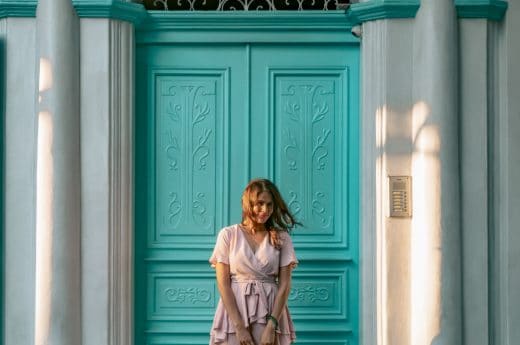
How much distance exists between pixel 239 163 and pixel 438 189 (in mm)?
1403

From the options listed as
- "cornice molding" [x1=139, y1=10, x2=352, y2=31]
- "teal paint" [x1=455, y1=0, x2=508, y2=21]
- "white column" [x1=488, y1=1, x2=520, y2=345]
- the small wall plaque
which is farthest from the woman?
"teal paint" [x1=455, y1=0, x2=508, y2=21]

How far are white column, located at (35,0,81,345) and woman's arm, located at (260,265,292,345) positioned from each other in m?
1.35

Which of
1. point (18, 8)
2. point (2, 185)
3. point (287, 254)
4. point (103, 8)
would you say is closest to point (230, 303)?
point (287, 254)

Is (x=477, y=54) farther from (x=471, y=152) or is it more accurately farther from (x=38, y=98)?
(x=38, y=98)

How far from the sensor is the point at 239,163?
8.77 m

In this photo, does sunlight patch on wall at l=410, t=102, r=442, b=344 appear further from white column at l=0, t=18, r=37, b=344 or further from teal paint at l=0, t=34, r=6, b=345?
teal paint at l=0, t=34, r=6, b=345

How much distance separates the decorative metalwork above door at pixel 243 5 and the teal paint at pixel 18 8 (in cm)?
85

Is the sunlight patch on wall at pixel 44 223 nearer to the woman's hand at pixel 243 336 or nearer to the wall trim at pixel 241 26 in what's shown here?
the wall trim at pixel 241 26

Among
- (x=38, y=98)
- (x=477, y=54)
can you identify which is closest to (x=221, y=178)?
(x=38, y=98)

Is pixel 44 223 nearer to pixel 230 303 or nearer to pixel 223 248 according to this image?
pixel 223 248

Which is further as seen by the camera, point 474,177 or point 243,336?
point 474,177

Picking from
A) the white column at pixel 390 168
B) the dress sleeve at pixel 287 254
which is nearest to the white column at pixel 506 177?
the white column at pixel 390 168

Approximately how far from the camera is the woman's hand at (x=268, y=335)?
7.81 metres

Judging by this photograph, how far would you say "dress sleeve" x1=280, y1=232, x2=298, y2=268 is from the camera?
795cm
